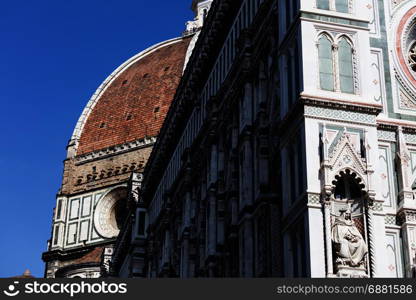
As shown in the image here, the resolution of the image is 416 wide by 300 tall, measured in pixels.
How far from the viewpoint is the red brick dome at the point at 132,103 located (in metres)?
76.8

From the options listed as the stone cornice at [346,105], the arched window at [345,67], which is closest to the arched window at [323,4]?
the arched window at [345,67]

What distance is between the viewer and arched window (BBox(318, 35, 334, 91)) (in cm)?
2027

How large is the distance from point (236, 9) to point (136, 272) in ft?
51.0

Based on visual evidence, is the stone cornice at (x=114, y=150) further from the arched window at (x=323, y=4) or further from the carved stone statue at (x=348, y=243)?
the carved stone statue at (x=348, y=243)

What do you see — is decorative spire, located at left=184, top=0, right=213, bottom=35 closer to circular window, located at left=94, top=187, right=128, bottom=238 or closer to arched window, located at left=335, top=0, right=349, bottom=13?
circular window, located at left=94, top=187, right=128, bottom=238

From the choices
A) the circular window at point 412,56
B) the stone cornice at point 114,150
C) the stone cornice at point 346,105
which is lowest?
the stone cornice at point 346,105

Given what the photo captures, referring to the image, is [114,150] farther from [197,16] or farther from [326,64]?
[326,64]

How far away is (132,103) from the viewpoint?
79875 millimetres

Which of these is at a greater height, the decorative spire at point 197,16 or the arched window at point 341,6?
the decorative spire at point 197,16

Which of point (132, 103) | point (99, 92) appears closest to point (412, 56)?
Result: point (132, 103)

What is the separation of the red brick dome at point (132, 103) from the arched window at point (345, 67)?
54112 mm

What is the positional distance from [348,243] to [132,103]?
206ft

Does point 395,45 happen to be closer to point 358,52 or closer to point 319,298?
point 358,52

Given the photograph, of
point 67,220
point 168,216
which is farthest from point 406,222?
point 67,220
